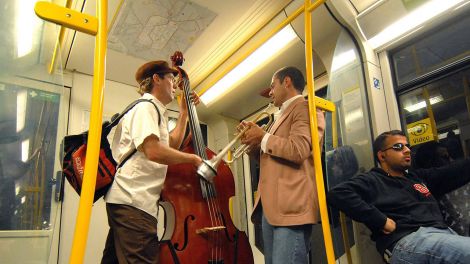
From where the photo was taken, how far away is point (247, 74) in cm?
345

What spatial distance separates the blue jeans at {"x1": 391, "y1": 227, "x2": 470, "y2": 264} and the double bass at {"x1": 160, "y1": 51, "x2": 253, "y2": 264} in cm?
79

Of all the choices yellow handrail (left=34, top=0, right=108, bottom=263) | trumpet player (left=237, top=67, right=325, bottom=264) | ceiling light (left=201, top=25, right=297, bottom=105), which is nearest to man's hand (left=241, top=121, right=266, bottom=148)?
trumpet player (left=237, top=67, right=325, bottom=264)

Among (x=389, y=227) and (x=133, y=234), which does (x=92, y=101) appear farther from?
(x=389, y=227)

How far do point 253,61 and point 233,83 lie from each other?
1.50 ft

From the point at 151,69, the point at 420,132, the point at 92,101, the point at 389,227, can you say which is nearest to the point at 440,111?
the point at 420,132

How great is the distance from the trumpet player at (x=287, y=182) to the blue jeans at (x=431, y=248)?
460 mm

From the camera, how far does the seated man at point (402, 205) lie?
5.25 ft

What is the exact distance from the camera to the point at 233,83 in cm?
364

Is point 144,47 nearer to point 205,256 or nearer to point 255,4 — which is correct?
point 255,4

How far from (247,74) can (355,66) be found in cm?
118

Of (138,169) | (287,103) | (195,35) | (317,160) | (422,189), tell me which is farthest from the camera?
(195,35)

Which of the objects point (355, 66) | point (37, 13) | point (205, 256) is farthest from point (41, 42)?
point (355, 66)

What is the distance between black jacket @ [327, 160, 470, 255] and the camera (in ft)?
5.80

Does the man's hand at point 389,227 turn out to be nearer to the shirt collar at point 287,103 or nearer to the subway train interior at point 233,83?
the subway train interior at point 233,83
